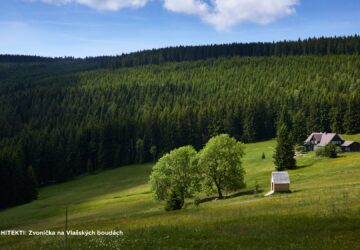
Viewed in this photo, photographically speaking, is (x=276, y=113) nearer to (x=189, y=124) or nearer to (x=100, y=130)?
(x=189, y=124)

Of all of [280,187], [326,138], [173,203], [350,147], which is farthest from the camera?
[326,138]

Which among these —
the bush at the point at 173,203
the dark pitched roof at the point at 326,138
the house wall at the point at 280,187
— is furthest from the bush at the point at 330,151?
the bush at the point at 173,203

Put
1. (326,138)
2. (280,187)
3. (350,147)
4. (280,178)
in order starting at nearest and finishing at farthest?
1. (280,187)
2. (280,178)
3. (350,147)
4. (326,138)

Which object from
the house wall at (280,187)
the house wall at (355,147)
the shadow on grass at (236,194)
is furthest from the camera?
the house wall at (355,147)

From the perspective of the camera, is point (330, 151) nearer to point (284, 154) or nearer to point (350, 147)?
point (284, 154)

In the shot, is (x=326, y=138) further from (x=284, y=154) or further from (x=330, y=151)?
(x=284, y=154)

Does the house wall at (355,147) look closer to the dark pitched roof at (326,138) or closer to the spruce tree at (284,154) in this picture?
the dark pitched roof at (326,138)

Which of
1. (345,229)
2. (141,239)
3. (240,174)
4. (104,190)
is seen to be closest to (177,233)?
(141,239)

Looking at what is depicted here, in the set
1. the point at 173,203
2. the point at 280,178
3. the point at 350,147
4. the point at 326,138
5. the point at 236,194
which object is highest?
the point at 280,178

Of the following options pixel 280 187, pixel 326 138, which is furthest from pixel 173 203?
pixel 326 138

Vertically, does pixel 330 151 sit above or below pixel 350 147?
above

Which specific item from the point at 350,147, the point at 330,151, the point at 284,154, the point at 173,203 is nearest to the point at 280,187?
the point at 173,203

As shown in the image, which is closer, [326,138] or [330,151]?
[330,151]

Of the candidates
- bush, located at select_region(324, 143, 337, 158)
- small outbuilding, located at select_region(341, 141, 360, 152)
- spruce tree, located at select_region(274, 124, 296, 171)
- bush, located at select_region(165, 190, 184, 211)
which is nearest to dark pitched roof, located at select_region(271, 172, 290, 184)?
bush, located at select_region(165, 190, 184, 211)
